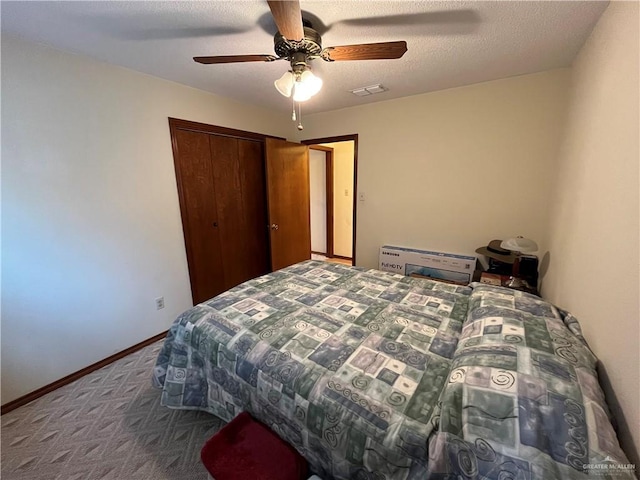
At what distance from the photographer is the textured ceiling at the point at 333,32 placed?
4.35 feet

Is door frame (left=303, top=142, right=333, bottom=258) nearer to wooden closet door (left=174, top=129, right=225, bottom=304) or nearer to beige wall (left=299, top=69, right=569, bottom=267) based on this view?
beige wall (left=299, top=69, right=569, bottom=267)

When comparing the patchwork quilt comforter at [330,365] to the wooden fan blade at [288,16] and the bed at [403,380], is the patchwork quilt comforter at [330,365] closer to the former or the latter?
the bed at [403,380]

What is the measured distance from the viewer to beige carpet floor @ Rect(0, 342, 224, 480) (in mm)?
1324

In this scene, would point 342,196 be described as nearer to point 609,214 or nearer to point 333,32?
point 333,32

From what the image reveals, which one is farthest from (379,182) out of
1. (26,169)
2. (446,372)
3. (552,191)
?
(26,169)

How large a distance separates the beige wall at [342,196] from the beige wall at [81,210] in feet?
8.52

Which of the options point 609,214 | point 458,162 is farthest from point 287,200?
point 609,214

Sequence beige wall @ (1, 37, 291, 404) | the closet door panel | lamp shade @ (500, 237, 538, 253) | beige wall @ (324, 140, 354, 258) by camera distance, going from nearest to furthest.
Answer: beige wall @ (1, 37, 291, 404), lamp shade @ (500, 237, 538, 253), the closet door panel, beige wall @ (324, 140, 354, 258)

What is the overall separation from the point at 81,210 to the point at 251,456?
2063mm

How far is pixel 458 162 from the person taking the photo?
2605mm

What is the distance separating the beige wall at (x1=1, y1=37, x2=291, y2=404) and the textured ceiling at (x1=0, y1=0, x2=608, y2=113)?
219mm

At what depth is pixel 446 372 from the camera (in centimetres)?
108

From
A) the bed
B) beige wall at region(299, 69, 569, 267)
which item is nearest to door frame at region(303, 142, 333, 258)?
beige wall at region(299, 69, 569, 267)

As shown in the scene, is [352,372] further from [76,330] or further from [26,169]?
[26,169]
